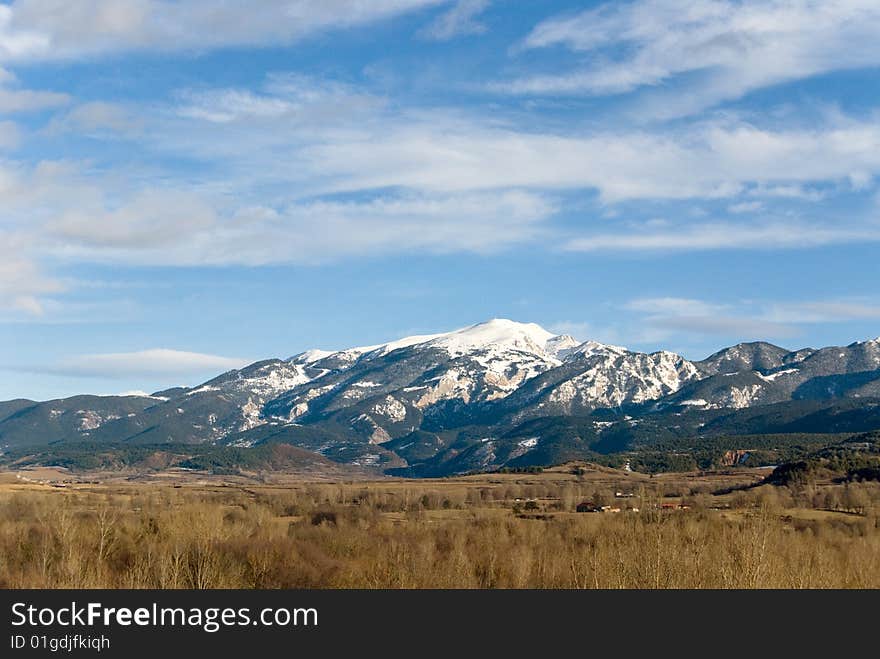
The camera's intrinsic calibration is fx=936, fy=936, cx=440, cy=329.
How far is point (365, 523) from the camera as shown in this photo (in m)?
101

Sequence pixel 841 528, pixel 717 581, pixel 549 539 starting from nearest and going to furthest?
pixel 717 581
pixel 549 539
pixel 841 528

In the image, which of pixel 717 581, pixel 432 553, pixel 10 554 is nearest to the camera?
pixel 717 581

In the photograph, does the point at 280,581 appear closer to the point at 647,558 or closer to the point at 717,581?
the point at 647,558

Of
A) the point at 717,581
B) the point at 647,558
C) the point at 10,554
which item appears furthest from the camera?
the point at 10,554

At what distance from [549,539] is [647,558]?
39.5 m

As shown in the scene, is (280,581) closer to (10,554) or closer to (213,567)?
(213,567)

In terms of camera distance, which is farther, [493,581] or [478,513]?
[478,513]

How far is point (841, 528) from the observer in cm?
9925
